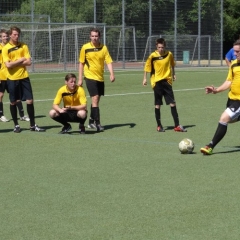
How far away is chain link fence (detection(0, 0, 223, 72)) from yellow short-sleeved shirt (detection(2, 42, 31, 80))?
21732mm

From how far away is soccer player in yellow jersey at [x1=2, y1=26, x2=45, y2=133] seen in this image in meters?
13.7

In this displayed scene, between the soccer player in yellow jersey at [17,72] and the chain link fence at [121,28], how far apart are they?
21714 mm

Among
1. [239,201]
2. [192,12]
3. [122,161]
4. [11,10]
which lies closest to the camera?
[239,201]

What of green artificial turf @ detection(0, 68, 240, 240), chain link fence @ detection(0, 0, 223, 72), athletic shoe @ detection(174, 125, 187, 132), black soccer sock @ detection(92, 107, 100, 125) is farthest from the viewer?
chain link fence @ detection(0, 0, 223, 72)

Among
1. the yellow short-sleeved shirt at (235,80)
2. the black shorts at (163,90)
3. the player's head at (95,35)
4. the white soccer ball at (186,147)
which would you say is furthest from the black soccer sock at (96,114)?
the yellow short-sleeved shirt at (235,80)

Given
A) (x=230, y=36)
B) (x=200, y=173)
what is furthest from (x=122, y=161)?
(x=230, y=36)

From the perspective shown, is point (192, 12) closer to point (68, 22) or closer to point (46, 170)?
point (68, 22)

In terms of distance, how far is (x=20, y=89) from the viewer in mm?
13977

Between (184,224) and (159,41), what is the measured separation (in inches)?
298

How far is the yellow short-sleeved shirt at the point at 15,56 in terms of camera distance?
13758 millimetres

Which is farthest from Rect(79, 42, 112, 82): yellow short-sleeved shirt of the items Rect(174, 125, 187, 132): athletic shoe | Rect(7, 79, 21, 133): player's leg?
Rect(174, 125, 187, 132): athletic shoe

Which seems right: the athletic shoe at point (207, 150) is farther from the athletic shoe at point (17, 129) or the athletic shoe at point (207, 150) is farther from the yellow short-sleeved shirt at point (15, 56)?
the yellow short-sleeved shirt at point (15, 56)

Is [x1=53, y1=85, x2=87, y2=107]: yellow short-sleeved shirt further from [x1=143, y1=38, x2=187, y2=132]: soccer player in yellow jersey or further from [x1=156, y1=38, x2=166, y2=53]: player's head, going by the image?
[x1=156, y1=38, x2=166, y2=53]: player's head

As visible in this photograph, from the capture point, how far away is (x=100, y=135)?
13.3 m
